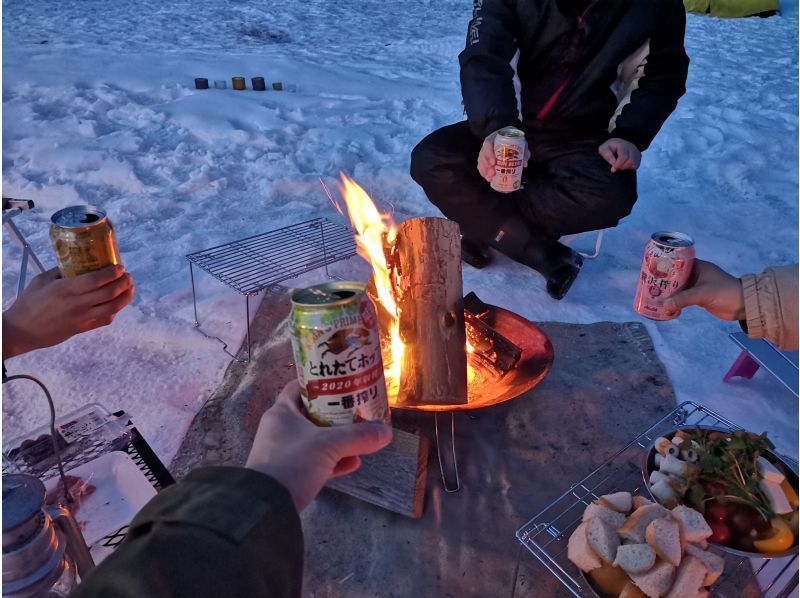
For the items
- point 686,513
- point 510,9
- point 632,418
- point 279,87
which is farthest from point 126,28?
point 686,513

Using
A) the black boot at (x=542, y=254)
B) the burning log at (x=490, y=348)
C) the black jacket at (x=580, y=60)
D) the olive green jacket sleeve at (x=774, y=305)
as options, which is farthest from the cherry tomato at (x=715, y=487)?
the black jacket at (x=580, y=60)

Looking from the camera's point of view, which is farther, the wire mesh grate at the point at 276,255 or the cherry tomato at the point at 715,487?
the wire mesh grate at the point at 276,255

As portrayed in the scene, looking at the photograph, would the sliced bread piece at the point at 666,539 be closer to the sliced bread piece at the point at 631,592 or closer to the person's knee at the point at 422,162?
the sliced bread piece at the point at 631,592

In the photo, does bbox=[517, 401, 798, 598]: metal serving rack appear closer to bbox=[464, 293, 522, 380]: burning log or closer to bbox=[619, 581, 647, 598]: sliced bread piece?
bbox=[619, 581, 647, 598]: sliced bread piece

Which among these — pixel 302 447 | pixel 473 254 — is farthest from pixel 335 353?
pixel 473 254

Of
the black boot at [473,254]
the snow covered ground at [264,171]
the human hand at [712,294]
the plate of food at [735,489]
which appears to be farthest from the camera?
the black boot at [473,254]

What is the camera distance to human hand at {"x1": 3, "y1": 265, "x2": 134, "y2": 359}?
1.92 meters

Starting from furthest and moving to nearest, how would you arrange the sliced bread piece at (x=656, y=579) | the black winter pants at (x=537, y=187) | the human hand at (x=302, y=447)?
Answer: the black winter pants at (x=537, y=187)
the sliced bread piece at (x=656, y=579)
the human hand at (x=302, y=447)

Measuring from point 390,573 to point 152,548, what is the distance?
1379 millimetres

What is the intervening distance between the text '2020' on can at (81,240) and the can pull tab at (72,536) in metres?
0.82

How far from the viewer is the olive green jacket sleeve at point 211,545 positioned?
94cm

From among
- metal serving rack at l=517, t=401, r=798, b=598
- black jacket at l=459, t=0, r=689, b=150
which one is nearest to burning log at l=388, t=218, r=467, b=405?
metal serving rack at l=517, t=401, r=798, b=598

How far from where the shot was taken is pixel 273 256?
3732 mm

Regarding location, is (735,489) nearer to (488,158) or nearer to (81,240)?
(488,158)
